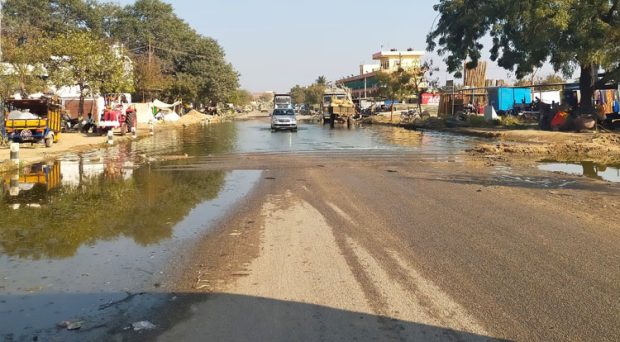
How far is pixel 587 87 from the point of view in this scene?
32688 mm

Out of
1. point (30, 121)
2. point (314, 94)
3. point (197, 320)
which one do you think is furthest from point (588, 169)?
point (314, 94)

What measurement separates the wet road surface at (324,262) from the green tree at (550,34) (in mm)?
17612

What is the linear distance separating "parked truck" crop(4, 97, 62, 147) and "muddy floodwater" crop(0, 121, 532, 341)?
295 inches

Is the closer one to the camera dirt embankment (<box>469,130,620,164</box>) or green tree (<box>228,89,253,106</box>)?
dirt embankment (<box>469,130,620,164</box>)

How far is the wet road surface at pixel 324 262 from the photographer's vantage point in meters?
4.77

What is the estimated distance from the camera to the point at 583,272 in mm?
6066

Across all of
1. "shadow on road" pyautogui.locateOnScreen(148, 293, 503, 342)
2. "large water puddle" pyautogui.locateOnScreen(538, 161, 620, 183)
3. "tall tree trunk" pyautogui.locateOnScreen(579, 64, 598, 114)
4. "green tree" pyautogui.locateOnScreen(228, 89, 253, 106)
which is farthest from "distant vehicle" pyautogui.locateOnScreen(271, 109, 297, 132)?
"green tree" pyautogui.locateOnScreen(228, 89, 253, 106)

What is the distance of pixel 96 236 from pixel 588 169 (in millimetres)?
13687

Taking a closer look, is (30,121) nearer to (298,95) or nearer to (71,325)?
(71,325)

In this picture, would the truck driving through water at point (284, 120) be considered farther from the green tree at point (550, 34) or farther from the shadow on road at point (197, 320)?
the shadow on road at point (197, 320)

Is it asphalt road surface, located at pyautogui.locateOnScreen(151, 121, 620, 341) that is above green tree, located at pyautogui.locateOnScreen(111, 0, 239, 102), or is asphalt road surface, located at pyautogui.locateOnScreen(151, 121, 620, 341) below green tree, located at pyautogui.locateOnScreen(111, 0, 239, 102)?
below

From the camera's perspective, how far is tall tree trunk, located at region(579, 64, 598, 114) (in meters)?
32.3

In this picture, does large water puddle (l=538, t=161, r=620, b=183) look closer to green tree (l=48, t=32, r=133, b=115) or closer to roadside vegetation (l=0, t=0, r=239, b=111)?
green tree (l=48, t=32, r=133, b=115)

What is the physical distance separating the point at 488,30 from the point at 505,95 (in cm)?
596
